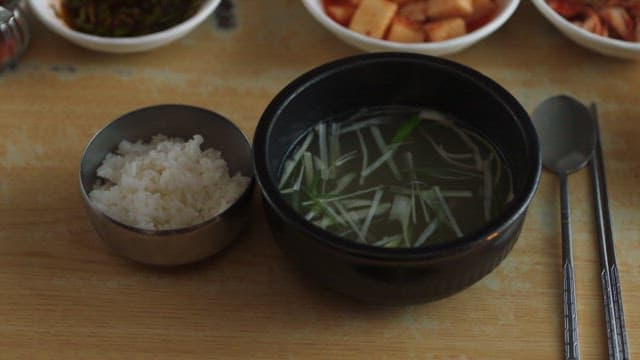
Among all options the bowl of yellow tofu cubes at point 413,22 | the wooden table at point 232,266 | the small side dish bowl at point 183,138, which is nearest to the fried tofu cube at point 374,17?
the bowl of yellow tofu cubes at point 413,22

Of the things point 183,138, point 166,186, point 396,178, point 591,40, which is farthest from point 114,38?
point 591,40

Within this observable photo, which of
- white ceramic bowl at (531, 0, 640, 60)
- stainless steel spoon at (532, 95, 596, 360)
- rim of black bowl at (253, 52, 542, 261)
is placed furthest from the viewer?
white ceramic bowl at (531, 0, 640, 60)

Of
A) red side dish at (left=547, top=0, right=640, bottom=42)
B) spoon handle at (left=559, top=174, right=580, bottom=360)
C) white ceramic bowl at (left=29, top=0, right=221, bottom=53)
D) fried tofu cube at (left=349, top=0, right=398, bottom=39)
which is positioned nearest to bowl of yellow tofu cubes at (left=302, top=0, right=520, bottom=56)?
fried tofu cube at (left=349, top=0, right=398, bottom=39)

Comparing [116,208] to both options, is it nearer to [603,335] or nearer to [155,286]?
[155,286]

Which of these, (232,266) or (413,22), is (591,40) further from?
(232,266)

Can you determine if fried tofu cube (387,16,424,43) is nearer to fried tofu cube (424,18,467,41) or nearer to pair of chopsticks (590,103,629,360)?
fried tofu cube (424,18,467,41)

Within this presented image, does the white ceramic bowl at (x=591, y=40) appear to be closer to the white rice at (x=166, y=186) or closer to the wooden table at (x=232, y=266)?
the wooden table at (x=232, y=266)
